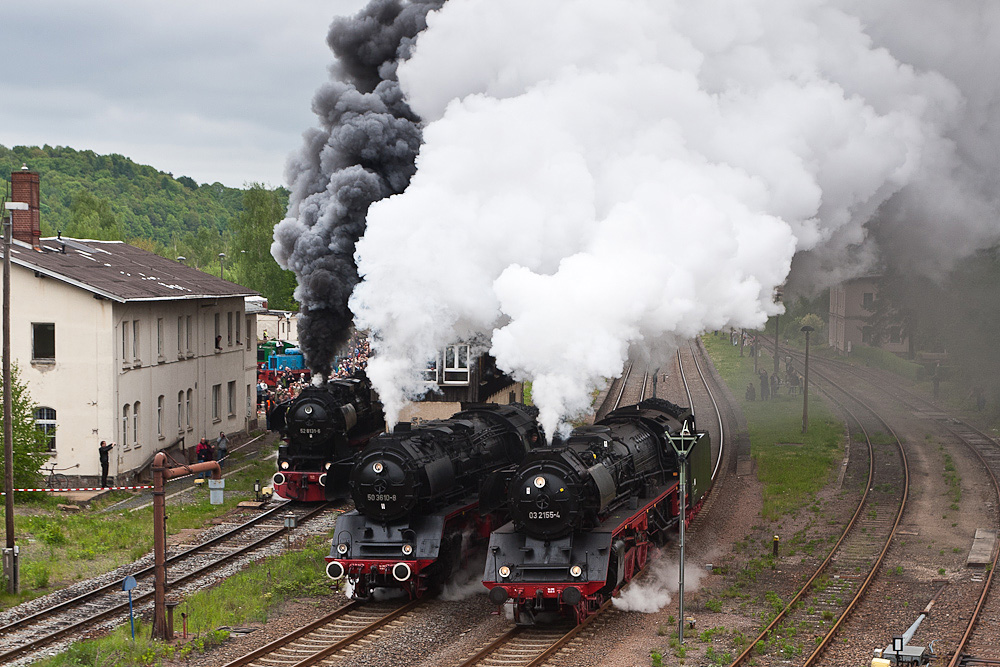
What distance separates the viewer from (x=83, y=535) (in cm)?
2377

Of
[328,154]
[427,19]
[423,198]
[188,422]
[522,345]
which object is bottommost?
[188,422]

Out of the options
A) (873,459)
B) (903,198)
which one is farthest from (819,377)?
(903,198)

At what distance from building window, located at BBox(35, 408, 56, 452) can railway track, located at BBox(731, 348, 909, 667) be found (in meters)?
21.7

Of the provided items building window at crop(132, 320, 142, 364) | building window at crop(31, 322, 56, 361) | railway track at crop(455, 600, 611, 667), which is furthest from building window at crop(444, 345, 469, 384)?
railway track at crop(455, 600, 611, 667)

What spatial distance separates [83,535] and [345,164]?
12.9m

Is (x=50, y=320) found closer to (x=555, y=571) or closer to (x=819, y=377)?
(x=555, y=571)

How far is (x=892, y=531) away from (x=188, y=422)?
23514 mm

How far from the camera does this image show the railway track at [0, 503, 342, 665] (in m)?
16.7

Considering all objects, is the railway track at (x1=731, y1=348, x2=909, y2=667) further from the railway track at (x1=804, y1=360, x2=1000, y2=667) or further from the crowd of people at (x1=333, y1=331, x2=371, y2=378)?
the crowd of people at (x1=333, y1=331, x2=371, y2=378)

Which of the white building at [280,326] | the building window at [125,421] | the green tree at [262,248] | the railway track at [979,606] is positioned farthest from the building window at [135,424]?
the green tree at [262,248]

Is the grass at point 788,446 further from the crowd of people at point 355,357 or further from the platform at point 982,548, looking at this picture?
the crowd of people at point 355,357

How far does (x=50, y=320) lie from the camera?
3039cm

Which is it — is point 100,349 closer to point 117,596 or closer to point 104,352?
point 104,352

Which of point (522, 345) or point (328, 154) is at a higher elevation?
point (328, 154)
